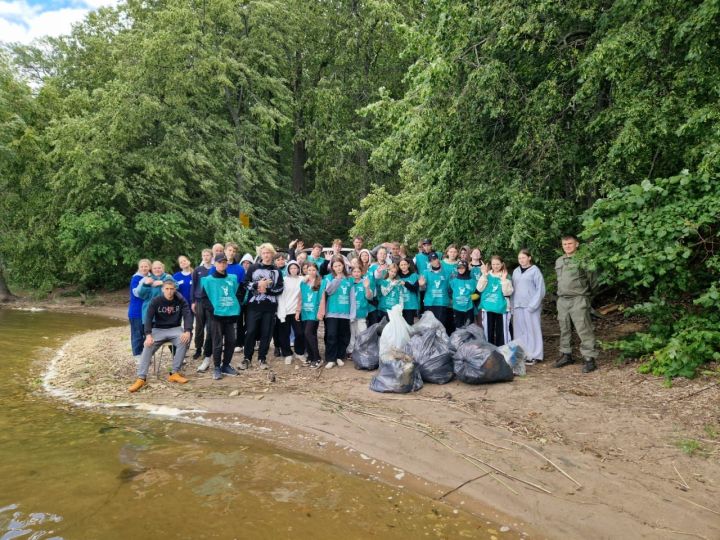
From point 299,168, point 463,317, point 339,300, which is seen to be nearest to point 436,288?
point 463,317

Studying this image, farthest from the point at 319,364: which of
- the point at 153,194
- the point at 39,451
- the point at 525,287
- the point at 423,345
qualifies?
the point at 153,194

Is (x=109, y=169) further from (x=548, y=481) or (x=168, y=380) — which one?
(x=548, y=481)

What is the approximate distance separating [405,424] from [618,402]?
90.0 inches

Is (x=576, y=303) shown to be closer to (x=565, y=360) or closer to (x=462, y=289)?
(x=565, y=360)

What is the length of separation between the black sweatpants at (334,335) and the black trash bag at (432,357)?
141 cm

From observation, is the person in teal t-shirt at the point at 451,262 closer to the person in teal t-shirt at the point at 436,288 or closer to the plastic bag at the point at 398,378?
the person in teal t-shirt at the point at 436,288

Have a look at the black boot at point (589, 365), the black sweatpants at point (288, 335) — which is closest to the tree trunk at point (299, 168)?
the black sweatpants at point (288, 335)

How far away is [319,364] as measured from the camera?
781 cm

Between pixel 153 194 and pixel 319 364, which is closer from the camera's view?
pixel 319 364

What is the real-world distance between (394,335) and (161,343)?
317 cm

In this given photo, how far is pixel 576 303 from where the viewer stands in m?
6.99

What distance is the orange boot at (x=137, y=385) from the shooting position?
6834mm

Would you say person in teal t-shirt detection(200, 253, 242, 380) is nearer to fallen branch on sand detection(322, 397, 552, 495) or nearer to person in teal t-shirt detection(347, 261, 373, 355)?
person in teal t-shirt detection(347, 261, 373, 355)

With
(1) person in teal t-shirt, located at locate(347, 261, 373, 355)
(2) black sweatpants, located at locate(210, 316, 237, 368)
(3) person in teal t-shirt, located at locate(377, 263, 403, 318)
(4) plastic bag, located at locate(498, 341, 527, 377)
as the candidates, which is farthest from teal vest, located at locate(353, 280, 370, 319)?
(4) plastic bag, located at locate(498, 341, 527, 377)
